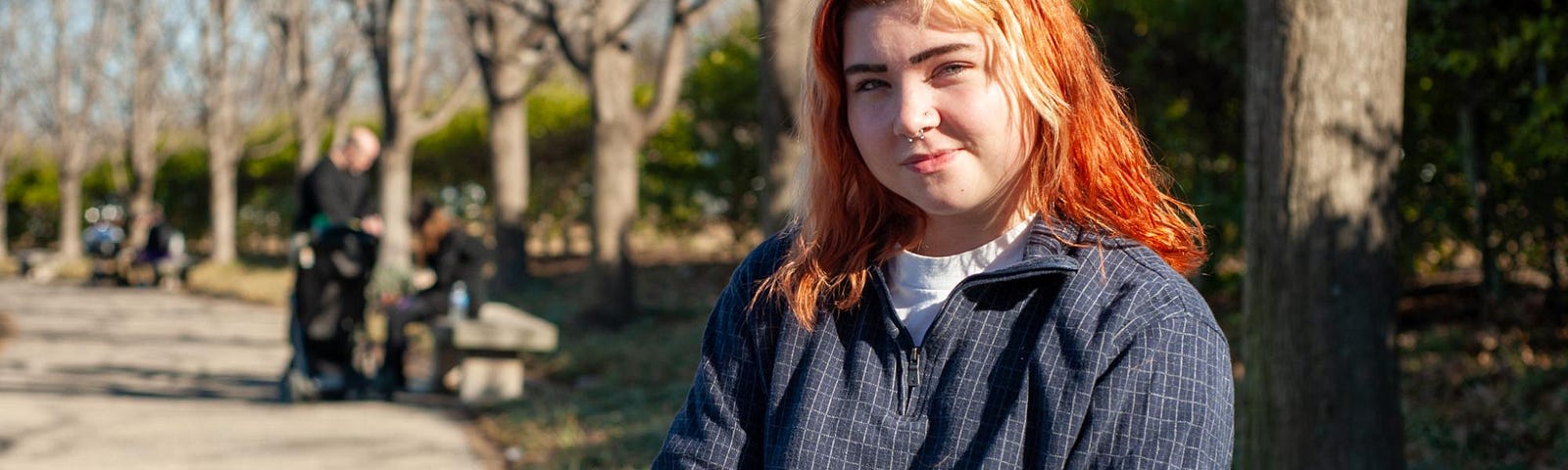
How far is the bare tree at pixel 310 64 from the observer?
63.8 ft

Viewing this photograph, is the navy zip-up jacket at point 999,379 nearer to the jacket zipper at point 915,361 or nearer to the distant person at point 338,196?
the jacket zipper at point 915,361

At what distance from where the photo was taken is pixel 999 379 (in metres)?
1.67

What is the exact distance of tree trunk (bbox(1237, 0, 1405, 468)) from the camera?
4.40 metres

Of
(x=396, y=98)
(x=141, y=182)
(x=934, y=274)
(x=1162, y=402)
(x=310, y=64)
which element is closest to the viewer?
(x=1162, y=402)

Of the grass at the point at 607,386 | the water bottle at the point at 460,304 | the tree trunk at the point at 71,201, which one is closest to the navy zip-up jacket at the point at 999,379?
the grass at the point at 607,386

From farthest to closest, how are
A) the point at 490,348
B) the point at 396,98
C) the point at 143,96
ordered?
the point at 143,96 < the point at 396,98 < the point at 490,348

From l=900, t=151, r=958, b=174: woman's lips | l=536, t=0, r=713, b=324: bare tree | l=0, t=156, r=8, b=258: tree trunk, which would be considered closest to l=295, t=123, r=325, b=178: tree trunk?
l=536, t=0, r=713, b=324: bare tree

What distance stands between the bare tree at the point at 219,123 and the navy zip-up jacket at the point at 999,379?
22658 millimetres

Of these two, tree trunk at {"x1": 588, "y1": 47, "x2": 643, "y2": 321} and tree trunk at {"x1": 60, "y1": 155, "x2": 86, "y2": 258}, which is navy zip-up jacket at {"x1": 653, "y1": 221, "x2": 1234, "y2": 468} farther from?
tree trunk at {"x1": 60, "y1": 155, "x2": 86, "y2": 258}

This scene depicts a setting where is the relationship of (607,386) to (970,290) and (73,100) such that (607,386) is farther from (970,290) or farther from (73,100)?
(73,100)

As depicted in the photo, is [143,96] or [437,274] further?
[143,96]

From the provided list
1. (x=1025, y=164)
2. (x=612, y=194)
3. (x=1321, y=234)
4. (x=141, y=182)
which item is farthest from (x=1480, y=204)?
(x=141, y=182)

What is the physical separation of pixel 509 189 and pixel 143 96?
1216 centimetres

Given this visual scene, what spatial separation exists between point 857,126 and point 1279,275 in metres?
3.17
